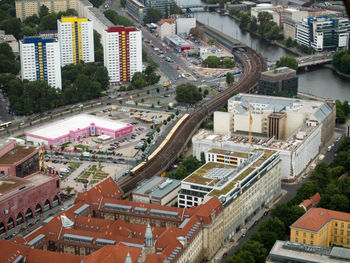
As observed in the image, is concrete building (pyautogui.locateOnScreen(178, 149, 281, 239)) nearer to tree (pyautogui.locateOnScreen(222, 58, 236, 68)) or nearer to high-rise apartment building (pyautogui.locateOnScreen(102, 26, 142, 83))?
high-rise apartment building (pyautogui.locateOnScreen(102, 26, 142, 83))

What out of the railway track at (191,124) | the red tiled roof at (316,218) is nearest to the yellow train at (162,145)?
the railway track at (191,124)

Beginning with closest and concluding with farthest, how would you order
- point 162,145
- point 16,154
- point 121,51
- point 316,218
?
point 316,218 → point 16,154 → point 162,145 → point 121,51

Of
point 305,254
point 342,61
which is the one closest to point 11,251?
point 305,254

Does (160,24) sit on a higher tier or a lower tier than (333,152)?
higher

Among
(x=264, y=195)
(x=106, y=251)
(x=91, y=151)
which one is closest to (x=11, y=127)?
(x=91, y=151)

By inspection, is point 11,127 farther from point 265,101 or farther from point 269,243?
point 269,243

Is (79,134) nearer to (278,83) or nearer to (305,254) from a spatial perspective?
(278,83)

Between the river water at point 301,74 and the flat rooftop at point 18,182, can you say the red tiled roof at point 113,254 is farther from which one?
the river water at point 301,74
